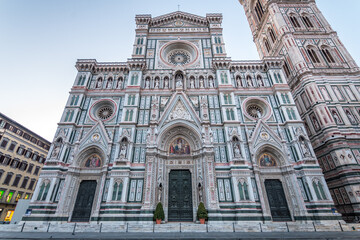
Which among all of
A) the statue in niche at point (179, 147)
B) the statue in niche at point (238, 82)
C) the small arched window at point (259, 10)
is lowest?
the statue in niche at point (179, 147)

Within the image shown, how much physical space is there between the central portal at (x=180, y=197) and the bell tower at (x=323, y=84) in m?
13.0

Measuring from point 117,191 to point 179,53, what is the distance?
18612 mm

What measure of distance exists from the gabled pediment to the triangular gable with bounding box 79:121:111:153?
17.5 meters

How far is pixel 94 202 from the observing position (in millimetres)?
15133

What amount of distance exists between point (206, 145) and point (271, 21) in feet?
82.5

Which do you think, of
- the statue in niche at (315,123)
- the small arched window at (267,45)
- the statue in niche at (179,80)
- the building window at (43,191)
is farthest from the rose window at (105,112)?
the small arched window at (267,45)

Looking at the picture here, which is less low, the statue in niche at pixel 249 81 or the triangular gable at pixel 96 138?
the statue in niche at pixel 249 81

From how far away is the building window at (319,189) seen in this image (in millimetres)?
14355

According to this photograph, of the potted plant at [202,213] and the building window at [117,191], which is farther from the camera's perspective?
the building window at [117,191]

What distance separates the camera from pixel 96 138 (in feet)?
57.2

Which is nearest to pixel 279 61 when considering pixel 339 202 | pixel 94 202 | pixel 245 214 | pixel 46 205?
pixel 339 202

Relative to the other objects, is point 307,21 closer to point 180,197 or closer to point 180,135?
point 180,135

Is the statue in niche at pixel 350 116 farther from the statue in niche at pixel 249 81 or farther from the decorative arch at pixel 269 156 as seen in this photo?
the statue in niche at pixel 249 81

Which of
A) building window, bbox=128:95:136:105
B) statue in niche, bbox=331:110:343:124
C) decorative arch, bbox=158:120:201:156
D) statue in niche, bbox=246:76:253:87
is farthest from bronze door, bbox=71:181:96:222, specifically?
statue in niche, bbox=331:110:343:124
